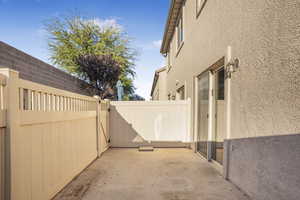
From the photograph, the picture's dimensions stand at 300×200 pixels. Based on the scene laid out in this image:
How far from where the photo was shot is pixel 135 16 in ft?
30.4

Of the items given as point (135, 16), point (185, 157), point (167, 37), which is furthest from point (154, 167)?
point (135, 16)

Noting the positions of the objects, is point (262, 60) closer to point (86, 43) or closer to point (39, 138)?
point (39, 138)

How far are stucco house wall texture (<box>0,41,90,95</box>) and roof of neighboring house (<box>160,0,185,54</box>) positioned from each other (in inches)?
195

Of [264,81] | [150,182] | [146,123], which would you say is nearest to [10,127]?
[150,182]

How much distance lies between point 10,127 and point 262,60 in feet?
9.02

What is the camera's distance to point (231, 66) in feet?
8.21

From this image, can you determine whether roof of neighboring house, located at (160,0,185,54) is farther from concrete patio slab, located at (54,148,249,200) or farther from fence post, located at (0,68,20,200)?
→ fence post, located at (0,68,20,200)

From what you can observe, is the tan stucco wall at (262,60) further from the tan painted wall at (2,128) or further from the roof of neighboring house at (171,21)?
the roof of neighboring house at (171,21)

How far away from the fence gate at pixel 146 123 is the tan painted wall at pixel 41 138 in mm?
2113

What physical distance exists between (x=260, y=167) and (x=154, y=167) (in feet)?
6.41

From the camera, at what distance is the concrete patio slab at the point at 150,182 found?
2.14 meters

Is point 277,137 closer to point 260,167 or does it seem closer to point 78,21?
point 260,167

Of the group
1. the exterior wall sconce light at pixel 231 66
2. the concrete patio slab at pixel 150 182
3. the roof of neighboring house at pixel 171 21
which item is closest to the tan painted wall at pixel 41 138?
the concrete patio slab at pixel 150 182

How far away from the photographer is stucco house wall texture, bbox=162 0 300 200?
1.46 metres
